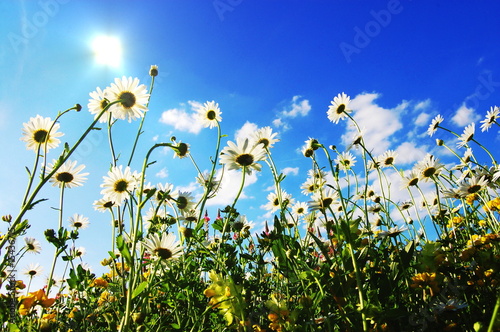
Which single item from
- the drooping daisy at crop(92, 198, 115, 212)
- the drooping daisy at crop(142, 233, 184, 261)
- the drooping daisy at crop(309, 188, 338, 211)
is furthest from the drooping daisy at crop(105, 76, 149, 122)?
the drooping daisy at crop(309, 188, 338, 211)

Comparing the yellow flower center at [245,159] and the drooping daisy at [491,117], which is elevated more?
the drooping daisy at [491,117]

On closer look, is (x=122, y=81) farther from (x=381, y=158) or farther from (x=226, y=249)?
(x=381, y=158)

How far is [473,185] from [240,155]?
5.80 feet

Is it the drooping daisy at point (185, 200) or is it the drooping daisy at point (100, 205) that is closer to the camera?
the drooping daisy at point (100, 205)

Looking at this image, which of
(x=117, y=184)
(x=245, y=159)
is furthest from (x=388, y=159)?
(x=117, y=184)

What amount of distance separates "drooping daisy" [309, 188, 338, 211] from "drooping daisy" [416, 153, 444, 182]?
90cm

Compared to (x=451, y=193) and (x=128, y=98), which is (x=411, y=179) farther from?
(x=128, y=98)

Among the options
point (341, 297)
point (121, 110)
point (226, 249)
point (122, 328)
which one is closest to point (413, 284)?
point (341, 297)

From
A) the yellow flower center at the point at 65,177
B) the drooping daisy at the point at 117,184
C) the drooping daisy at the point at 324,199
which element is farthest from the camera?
the yellow flower center at the point at 65,177

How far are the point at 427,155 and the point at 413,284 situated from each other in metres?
1.51

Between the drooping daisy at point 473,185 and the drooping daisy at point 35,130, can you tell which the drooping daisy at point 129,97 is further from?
the drooping daisy at point 473,185

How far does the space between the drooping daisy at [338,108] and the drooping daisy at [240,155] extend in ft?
5.64

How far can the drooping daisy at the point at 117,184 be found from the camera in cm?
190

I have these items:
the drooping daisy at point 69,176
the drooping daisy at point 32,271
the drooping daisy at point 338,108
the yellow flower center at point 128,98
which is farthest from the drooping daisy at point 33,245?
the drooping daisy at point 338,108
